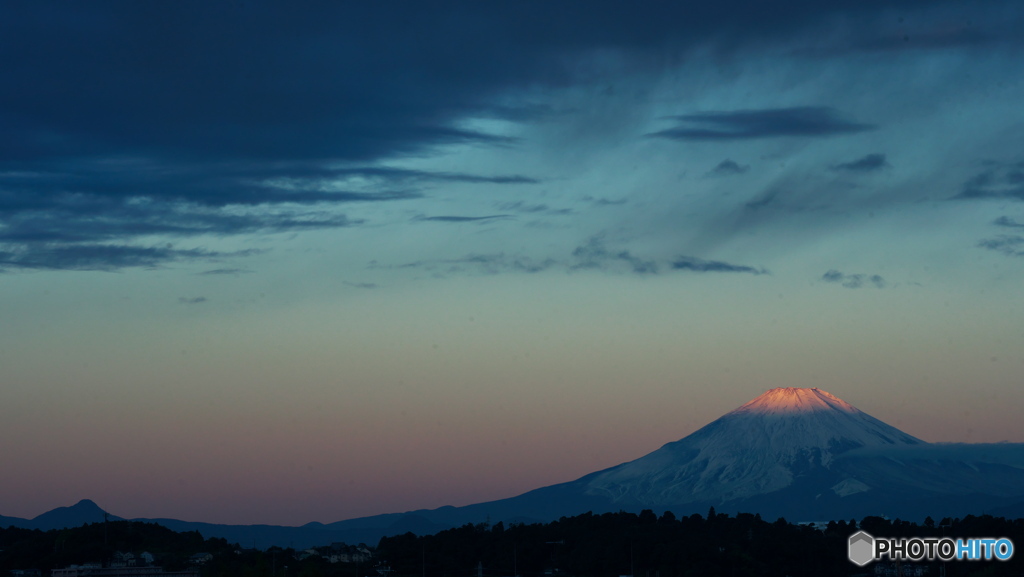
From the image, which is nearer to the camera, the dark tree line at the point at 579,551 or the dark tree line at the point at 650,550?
the dark tree line at the point at 650,550

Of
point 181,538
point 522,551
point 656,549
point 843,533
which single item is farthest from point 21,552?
point 843,533

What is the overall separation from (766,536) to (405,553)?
40.3 m

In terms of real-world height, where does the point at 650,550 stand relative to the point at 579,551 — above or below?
below

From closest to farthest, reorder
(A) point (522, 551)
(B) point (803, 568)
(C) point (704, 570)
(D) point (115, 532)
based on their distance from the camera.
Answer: (C) point (704, 570)
(B) point (803, 568)
(A) point (522, 551)
(D) point (115, 532)

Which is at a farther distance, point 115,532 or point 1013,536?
point 115,532

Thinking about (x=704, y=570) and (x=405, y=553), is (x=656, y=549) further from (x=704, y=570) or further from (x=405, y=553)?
(x=405, y=553)

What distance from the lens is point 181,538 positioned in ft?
542

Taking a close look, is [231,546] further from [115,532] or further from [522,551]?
[522,551]

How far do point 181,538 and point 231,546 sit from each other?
12533mm

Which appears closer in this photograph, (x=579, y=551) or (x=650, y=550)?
(x=650, y=550)

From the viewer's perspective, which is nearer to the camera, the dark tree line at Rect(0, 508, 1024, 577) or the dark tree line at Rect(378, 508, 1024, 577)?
the dark tree line at Rect(378, 508, 1024, 577)

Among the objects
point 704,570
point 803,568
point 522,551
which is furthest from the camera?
point 522,551

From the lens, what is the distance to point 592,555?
13412 centimetres

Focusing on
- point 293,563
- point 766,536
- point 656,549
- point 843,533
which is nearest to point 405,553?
point 293,563
